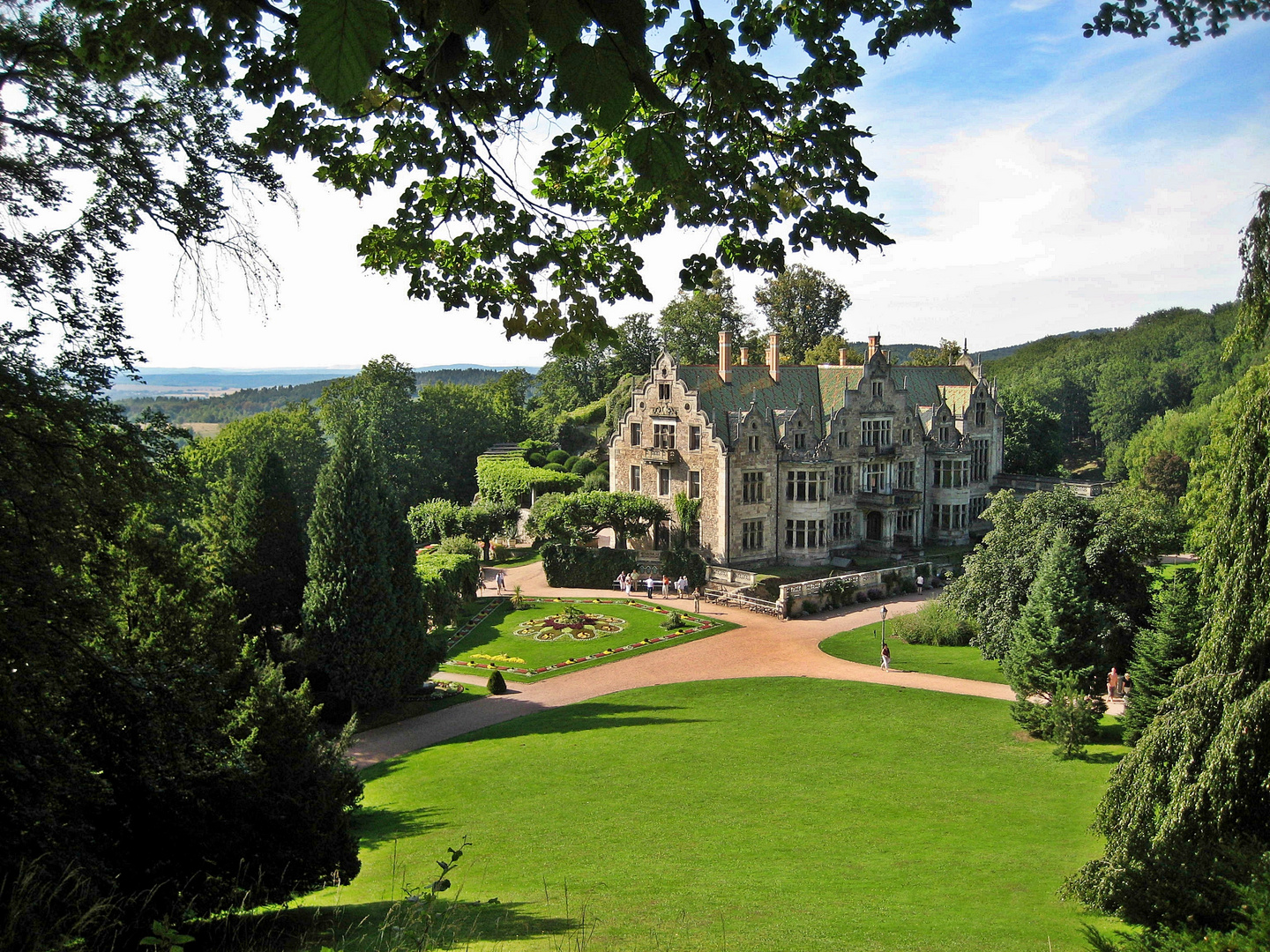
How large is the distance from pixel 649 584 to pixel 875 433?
16.9 metres

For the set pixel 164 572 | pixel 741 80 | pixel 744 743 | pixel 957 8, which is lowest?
pixel 744 743

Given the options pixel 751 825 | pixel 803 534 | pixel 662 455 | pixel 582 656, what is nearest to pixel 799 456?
pixel 803 534

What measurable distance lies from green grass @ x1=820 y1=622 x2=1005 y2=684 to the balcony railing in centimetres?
1382

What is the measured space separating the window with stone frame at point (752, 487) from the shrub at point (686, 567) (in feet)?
14.9

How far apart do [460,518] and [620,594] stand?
1183cm

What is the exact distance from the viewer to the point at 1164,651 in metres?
18.6

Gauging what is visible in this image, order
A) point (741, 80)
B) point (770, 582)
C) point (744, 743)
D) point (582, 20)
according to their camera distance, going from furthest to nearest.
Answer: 1. point (770, 582)
2. point (744, 743)
3. point (741, 80)
4. point (582, 20)

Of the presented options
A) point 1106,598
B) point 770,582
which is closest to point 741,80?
point 1106,598

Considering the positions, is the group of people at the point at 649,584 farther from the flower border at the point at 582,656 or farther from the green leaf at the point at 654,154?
the green leaf at the point at 654,154

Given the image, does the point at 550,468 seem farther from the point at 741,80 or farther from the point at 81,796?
the point at 741,80

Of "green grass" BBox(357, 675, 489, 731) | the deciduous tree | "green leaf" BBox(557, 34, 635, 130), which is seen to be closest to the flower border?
"green grass" BBox(357, 675, 489, 731)

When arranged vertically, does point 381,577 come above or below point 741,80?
below

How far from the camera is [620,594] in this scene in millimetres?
41500

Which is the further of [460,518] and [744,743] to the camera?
[460,518]
